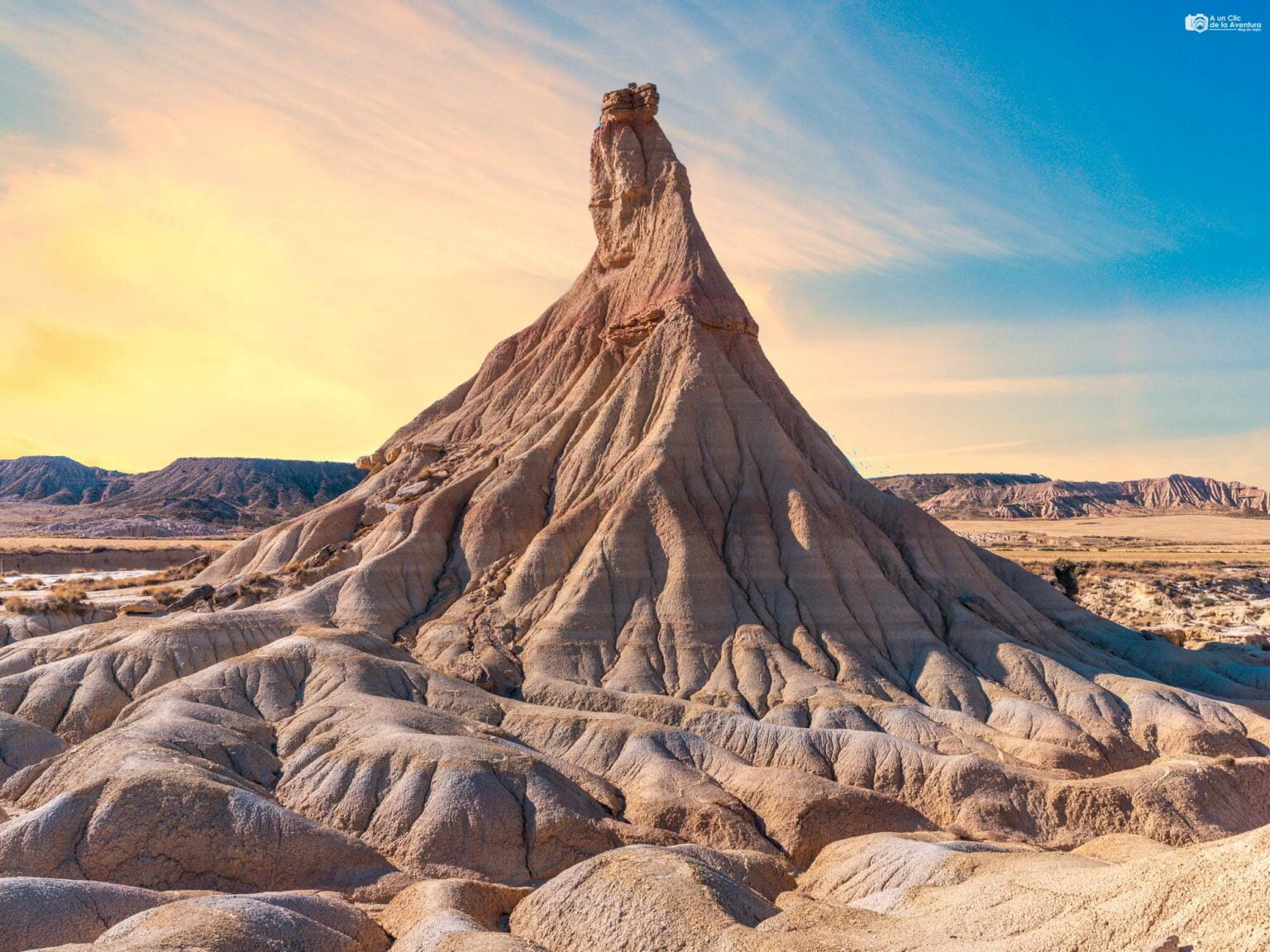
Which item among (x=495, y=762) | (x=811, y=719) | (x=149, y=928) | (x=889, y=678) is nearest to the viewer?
(x=149, y=928)

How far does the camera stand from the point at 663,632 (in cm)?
4912

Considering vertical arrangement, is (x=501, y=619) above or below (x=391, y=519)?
below

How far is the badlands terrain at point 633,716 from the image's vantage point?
23.0 meters

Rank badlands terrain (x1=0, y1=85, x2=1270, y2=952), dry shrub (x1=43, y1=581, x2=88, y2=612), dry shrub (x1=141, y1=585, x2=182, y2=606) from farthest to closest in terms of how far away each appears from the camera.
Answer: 1. dry shrub (x1=141, y1=585, x2=182, y2=606)
2. dry shrub (x1=43, y1=581, x2=88, y2=612)
3. badlands terrain (x1=0, y1=85, x2=1270, y2=952)

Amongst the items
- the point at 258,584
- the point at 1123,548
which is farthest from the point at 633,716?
the point at 1123,548

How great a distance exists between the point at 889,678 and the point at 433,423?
45911 millimetres

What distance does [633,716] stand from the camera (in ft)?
138


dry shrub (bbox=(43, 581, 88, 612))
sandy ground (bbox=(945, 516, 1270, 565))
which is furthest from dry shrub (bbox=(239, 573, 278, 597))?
sandy ground (bbox=(945, 516, 1270, 565))

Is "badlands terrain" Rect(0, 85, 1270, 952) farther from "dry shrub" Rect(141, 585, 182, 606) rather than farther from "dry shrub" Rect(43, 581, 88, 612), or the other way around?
"dry shrub" Rect(43, 581, 88, 612)

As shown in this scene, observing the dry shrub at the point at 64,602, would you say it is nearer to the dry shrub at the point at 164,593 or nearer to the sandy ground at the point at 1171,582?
the dry shrub at the point at 164,593

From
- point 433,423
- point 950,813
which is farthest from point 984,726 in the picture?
point 433,423

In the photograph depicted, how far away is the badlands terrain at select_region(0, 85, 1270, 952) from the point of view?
23.0 m

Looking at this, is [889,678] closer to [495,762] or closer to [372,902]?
[495,762]

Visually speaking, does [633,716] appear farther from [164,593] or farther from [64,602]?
[64,602]
